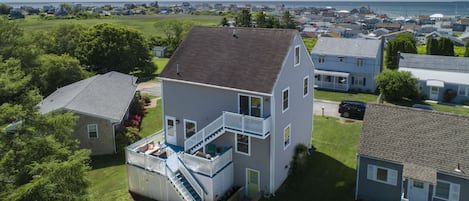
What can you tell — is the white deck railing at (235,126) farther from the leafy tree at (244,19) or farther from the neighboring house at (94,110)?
the leafy tree at (244,19)

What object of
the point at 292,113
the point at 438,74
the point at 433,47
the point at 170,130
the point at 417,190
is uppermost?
the point at 433,47

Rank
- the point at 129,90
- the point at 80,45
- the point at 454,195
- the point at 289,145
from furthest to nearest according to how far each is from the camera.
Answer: the point at 80,45 → the point at 129,90 → the point at 289,145 → the point at 454,195

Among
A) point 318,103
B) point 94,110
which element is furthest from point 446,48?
point 94,110

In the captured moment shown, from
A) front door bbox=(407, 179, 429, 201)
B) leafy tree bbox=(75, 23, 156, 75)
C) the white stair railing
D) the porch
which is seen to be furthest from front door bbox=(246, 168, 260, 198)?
leafy tree bbox=(75, 23, 156, 75)

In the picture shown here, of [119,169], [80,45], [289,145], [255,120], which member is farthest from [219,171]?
[80,45]

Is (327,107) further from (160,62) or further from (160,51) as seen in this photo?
(160,51)

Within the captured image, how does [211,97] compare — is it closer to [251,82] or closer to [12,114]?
[251,82]
